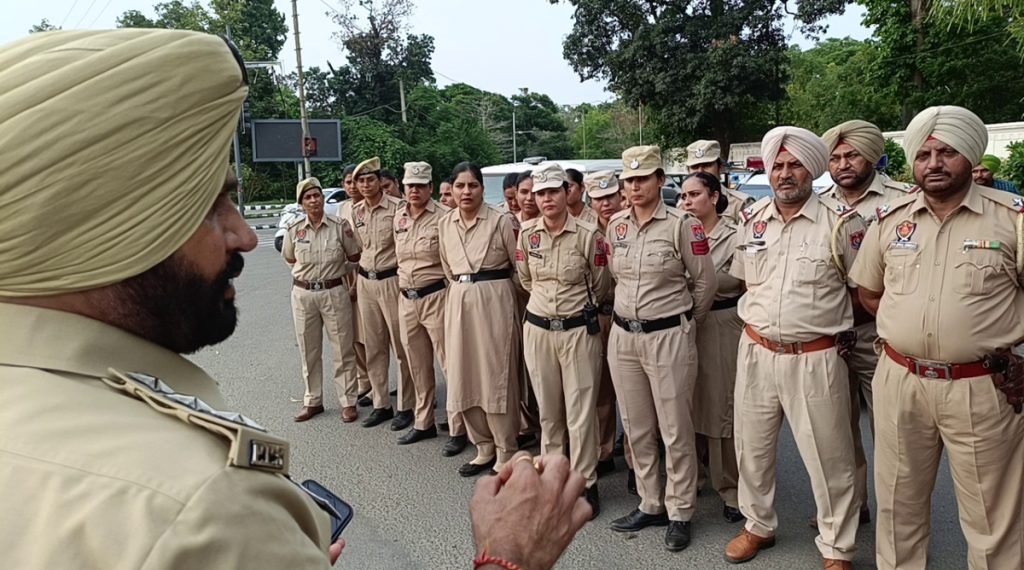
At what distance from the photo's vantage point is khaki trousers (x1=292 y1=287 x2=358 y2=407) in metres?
5.79

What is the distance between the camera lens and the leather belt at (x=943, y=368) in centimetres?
278

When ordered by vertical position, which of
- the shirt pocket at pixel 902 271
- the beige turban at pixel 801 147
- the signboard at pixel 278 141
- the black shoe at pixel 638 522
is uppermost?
the signboard at pixel 278 141

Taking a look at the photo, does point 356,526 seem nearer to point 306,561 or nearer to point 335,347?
point 335,347

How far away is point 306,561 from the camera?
0.83 m

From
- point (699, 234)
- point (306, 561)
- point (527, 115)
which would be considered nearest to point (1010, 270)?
point (699, 234)

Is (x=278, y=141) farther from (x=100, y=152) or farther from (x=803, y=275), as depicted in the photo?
(x=100, y=152)

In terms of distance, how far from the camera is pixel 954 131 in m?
2.87

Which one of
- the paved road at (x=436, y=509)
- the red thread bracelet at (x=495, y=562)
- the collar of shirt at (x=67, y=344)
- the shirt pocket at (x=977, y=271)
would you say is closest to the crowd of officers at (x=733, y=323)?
the shirt pocket at (x=977, y=271)

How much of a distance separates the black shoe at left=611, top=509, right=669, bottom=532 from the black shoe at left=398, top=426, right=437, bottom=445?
6.19ft

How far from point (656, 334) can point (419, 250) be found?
2119 mm

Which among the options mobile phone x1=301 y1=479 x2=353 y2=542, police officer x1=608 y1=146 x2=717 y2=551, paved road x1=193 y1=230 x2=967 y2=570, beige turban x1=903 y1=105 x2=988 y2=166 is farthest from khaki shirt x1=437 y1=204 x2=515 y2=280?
mobile phone x1=301 y1=479 x2=353 y2=542

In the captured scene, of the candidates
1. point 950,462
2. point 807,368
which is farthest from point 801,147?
point 950,462

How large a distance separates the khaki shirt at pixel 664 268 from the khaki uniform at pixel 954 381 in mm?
916

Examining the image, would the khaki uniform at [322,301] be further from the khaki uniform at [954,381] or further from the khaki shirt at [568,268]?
the khaki uniform at [954,381]
